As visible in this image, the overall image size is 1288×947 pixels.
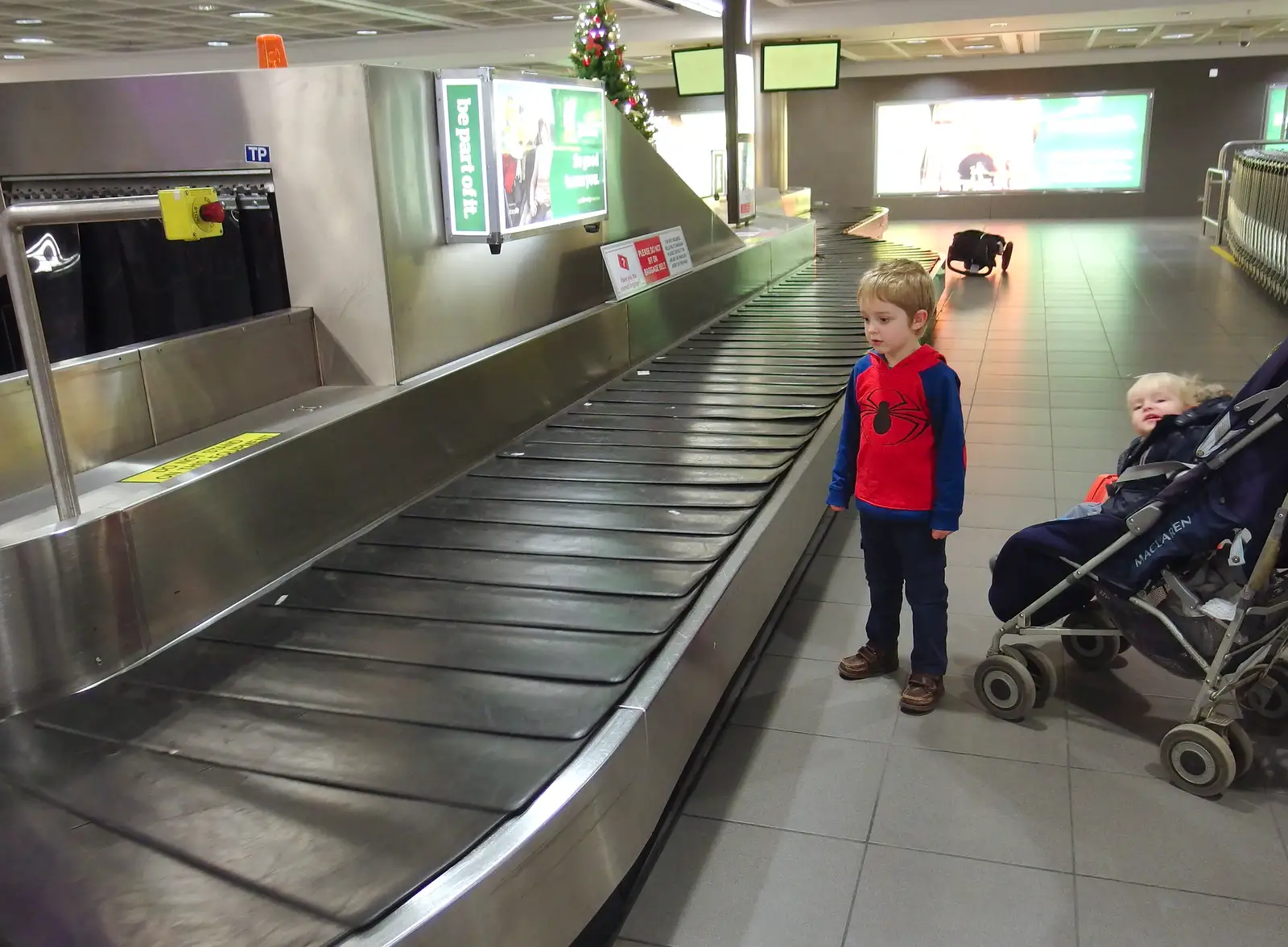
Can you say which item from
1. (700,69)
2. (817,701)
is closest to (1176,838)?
(817,701)

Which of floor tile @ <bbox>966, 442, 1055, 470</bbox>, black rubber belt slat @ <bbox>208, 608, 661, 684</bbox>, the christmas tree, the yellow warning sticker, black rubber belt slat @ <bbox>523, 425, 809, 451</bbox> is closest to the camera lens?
black rubber belt slat @ <bbox>208, 608, 661, 684</bbox>

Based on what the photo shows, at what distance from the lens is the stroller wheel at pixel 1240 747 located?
97.3 inches

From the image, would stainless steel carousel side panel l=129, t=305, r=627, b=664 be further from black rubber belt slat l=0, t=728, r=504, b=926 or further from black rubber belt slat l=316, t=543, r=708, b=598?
black rubber belt slat l=0, t=728, r=504, b=926

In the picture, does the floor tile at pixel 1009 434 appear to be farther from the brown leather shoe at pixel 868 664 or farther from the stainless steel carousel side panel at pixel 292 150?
the stainless steel carousel side panel at pixel 292 150

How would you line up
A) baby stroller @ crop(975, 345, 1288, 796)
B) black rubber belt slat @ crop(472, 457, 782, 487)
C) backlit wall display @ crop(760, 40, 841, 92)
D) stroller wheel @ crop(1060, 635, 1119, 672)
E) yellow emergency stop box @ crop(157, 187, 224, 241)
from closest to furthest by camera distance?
yellow emergency stop box @ crop(157, 187, 224, 241), baby stroller @ crop(975, 345, 1288, 796), stroller wheel @ crop(1060, 635, 1119, 672), black rubber belt slat @ crop(472, 457, 782, 487), backlit wall display @ crop(760, 40, 841, 92)

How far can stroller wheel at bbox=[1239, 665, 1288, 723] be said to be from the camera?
2729mm

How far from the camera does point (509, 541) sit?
302 centimetres

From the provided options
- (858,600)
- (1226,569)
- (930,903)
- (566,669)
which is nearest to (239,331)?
(566,669)

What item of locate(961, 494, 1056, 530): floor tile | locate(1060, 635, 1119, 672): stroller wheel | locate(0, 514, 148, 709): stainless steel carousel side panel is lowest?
locate(961, 494, 1056, 530): floor tile

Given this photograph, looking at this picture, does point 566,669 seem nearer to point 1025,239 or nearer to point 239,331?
point 239,331

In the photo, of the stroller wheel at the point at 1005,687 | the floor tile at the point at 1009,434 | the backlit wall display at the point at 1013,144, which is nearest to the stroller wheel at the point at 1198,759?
the stroller wheel at the point at 1005,687

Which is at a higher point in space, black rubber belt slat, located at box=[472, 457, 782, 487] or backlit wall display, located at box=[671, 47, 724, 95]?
backlit wall display, located at box=[671, 47, 724, 95]

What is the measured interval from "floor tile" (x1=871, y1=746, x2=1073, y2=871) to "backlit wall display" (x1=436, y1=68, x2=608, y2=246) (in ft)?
8.45

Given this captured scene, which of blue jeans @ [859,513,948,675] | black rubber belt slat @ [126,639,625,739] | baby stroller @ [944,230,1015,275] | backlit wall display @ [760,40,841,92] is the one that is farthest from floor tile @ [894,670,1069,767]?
backlit wall display @ [760,40,841,92]
